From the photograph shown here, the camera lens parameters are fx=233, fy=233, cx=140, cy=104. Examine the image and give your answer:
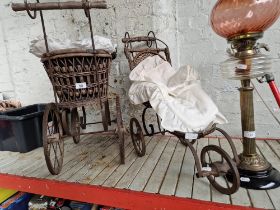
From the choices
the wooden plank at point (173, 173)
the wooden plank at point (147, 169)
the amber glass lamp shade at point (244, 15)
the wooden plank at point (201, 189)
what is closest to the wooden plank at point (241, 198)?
the wooden plank at point (201, 189)

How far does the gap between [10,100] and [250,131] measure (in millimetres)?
2405

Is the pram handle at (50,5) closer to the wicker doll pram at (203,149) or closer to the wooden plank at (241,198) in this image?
the wicker doll pram at (203,149)

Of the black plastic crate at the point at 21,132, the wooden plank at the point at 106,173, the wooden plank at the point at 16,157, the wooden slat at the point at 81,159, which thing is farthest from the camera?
the black plastic crate at the point at 21,132

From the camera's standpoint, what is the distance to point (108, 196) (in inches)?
46.2

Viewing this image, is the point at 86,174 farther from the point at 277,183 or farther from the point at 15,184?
the point at 277,183

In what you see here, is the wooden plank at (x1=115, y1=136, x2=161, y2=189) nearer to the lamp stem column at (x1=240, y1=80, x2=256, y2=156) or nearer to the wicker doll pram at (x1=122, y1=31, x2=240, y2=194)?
the wicker doll pram at (x1=122, y1=31, x2=240, y2=194)

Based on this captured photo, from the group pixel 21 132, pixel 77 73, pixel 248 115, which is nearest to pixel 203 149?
pixel 248 115

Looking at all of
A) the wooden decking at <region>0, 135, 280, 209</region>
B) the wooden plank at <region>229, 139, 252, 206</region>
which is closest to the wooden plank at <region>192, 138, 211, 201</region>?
the wooden decking at <region>0, 135, 280, 209</region>

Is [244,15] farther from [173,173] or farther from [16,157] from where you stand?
[16,157]

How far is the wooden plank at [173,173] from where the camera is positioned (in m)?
1.13

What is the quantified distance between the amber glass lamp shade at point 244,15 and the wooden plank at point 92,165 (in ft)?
3.34

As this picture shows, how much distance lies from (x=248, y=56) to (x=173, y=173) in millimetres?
721

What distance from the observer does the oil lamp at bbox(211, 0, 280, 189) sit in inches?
38.2

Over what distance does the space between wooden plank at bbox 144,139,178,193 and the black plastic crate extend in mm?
1038
